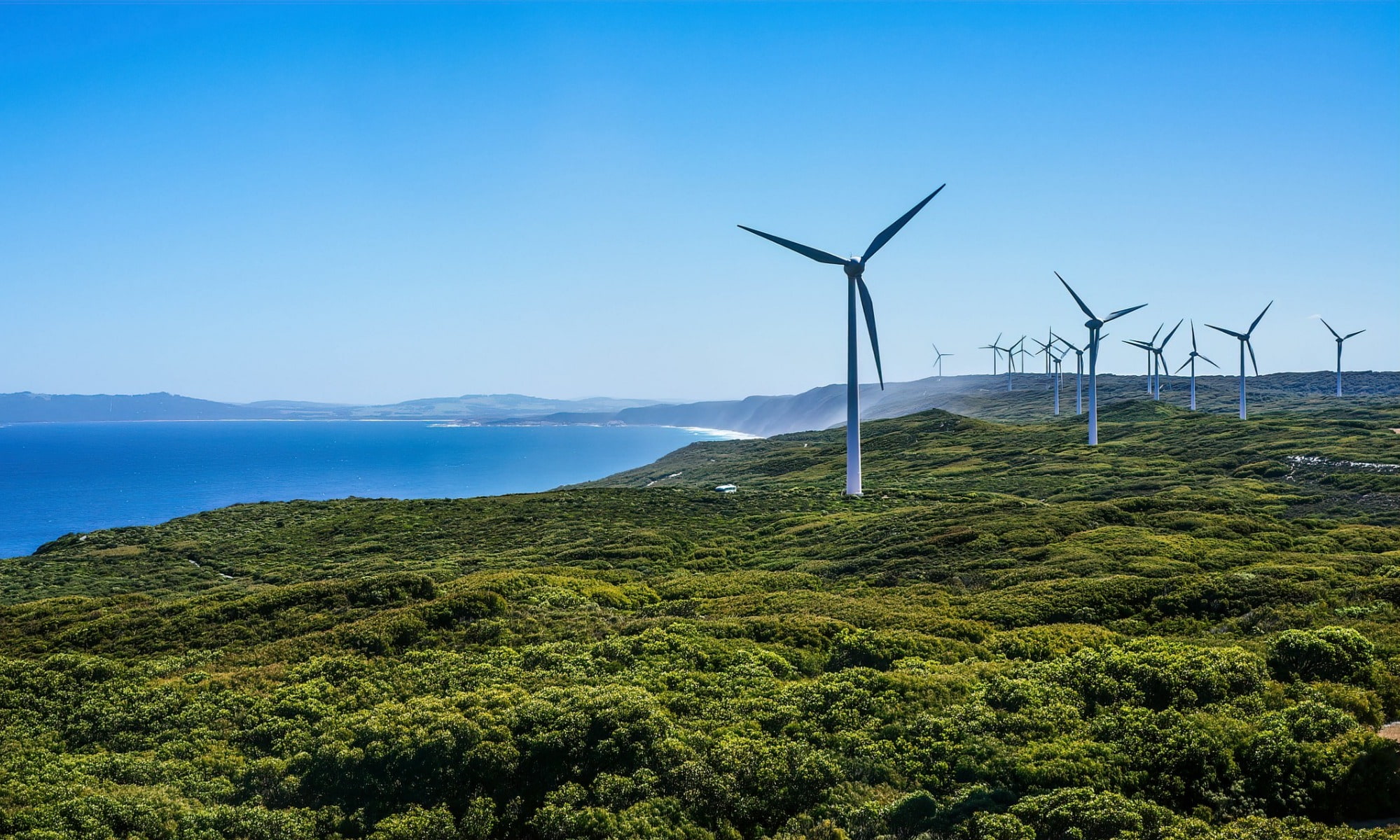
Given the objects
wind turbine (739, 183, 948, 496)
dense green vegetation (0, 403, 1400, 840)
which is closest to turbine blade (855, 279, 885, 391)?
wind turbine (739, 183, 948, 496)

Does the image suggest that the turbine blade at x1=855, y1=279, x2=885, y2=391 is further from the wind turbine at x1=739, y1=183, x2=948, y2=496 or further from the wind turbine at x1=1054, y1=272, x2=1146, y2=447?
the wind turbine at x1=1054, y1=272, x2=1146, y2=447

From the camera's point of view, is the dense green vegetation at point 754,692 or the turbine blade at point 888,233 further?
the turbine blade at point 888,233

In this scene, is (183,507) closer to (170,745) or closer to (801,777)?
(170,745)

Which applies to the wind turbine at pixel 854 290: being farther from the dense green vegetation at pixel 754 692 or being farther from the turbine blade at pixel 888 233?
the dense green vegetation at pixel 754 692

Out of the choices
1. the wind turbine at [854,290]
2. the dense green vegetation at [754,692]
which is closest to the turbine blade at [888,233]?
the wind turbine at [854,290]

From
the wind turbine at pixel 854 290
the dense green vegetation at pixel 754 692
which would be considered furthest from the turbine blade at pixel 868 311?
the dense green vegetation at pixel 754 692

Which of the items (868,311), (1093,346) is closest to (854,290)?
(868,311)

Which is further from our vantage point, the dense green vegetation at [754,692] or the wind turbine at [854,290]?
the wind turbine at [854,290]

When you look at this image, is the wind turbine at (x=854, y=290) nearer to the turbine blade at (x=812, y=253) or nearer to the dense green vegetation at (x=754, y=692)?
the turbine blade at (x=812, y=253)

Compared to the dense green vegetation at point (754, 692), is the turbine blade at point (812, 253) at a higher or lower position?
higher
